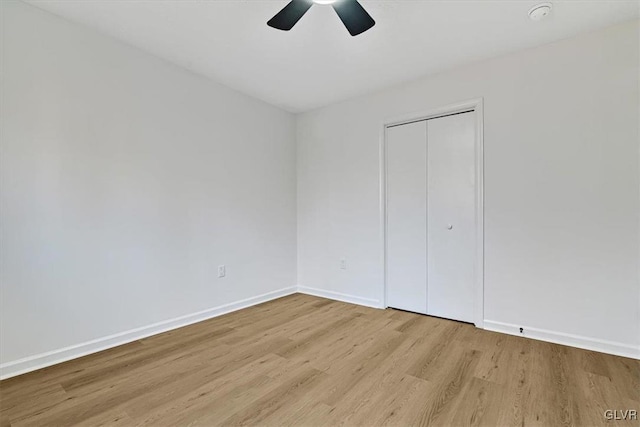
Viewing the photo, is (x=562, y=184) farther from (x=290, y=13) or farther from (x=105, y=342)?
(x=105, y=342)

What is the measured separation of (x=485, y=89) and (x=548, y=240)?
140 cm

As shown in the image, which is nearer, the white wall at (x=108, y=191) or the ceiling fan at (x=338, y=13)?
the ceiling fan at (x=338, y=13)

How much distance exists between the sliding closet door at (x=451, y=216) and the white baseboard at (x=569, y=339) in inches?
10.4

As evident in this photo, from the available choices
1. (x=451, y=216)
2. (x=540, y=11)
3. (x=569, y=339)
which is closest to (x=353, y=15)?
(x=540, y=11)

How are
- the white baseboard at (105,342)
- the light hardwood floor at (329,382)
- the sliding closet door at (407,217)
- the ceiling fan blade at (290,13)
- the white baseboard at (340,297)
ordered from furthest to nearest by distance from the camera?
1. the white baseboard at (340,297)
2. the sliding closet door at (407,217)
3. the white baseboard at (105,342)
4. the ceiling fan blade at (290,13)
5. the light hardwood floor at (329,382)

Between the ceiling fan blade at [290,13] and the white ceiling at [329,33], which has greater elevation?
the white ceiling at [329,33]

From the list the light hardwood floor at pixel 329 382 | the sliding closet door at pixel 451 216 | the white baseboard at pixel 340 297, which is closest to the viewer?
the light hardwood floor at pixel 329 382

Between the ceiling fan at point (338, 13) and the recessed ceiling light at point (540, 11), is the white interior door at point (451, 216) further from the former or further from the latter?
the ceiling fan at point (338, 13)

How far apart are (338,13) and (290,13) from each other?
0.28m

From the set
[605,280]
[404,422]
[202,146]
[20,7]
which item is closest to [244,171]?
[202,146]

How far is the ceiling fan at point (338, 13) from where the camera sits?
1.69 m

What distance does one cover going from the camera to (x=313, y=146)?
3.95 m

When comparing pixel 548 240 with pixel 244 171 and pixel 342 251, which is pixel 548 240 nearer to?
pixel 342 251

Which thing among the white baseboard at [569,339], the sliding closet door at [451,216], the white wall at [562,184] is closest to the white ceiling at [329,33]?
the white wall at [562,184]
